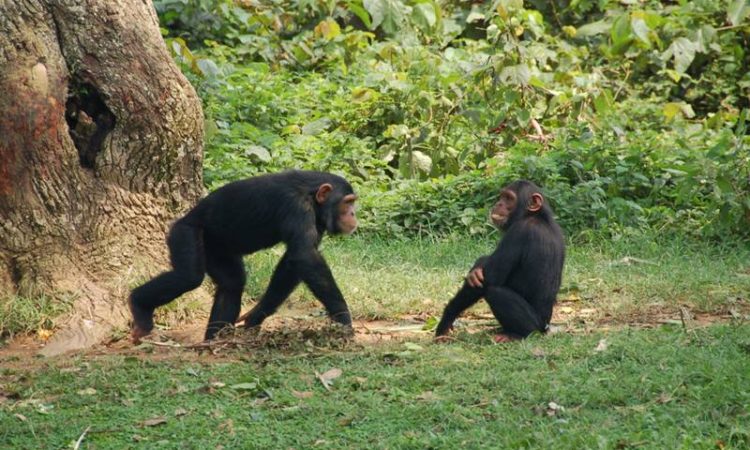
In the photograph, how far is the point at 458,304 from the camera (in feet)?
23.9

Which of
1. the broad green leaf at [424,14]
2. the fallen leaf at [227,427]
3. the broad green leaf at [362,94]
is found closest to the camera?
the fallen leaf at [227,427]

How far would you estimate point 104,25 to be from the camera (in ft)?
25.3

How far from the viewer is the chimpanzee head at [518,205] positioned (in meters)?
7.45

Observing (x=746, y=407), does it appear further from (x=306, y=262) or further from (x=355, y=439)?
(x=306, y=262)

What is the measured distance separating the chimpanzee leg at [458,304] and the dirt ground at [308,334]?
15cm

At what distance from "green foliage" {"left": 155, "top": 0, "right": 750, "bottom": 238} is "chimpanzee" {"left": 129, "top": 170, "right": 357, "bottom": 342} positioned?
117 inches

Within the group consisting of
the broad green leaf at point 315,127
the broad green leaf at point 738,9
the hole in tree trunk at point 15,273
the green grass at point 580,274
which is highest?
the broad green leaf at point 738,9

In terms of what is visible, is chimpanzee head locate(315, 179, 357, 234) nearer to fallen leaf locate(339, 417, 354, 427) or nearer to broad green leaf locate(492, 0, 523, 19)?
fallen leaf locate(339, 417, 354, 427)

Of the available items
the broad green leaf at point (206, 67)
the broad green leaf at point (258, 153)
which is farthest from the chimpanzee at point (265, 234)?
the broad green leaf at point (206, 67)

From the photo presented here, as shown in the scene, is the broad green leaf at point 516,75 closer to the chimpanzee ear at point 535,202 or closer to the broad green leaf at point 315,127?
the broad green leaf at point 315,127

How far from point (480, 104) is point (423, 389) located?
6.70 m

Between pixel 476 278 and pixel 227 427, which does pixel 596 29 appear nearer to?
pixel 476 278

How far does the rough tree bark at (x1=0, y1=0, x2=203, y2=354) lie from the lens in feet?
24.3

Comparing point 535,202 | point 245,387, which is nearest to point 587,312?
point 535,202
